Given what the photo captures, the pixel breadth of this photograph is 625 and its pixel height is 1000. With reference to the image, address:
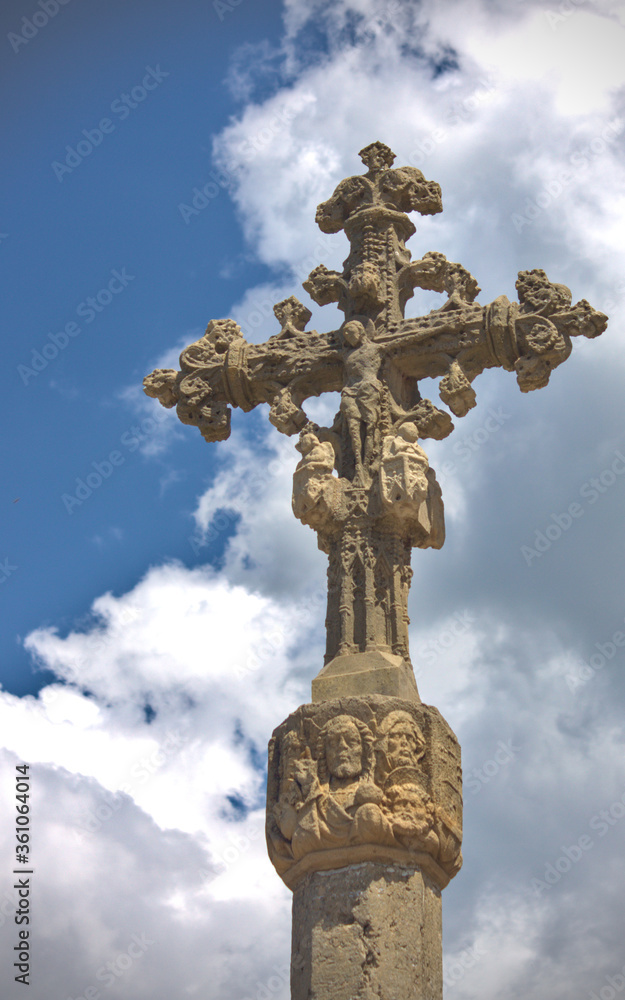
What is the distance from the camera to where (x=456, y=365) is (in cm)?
897

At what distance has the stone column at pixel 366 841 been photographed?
6820 mm

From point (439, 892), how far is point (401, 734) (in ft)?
3.54

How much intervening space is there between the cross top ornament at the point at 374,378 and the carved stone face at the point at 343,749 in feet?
1.02

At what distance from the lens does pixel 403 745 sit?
7.27m

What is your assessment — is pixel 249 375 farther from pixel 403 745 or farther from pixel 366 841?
pixel 366 841

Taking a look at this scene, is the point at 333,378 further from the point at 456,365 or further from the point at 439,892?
the point at 439,892

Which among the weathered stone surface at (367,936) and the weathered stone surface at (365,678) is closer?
the weathered stone surface at (367,936)

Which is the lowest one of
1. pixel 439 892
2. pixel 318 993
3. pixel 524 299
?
pixel 318 993

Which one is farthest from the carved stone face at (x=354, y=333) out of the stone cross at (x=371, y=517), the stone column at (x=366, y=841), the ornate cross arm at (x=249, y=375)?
the stone column at (x=366, y=841)

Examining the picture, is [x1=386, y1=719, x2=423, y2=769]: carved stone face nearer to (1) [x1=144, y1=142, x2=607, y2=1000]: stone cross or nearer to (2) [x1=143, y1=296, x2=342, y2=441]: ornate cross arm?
(1) [x1=144, y1=142, x2=607, y2=1000]: stone cross

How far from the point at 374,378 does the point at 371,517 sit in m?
1.32

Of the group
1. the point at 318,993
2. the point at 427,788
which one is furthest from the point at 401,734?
the point at 318,993

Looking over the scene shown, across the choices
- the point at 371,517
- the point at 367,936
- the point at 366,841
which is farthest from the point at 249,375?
the point at 367,936

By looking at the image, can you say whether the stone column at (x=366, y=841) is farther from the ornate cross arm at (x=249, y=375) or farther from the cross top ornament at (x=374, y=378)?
the ornate cross arm at (x=249, y=375)
